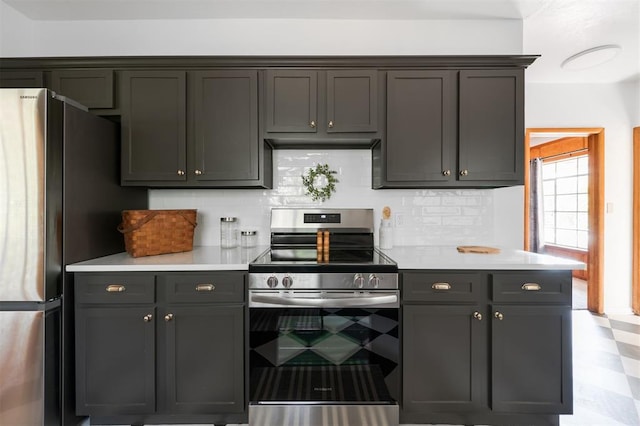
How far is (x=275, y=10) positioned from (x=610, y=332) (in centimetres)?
444

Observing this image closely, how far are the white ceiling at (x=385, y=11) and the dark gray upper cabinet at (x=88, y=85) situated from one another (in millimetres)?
609

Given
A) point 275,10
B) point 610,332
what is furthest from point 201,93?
point 610,332

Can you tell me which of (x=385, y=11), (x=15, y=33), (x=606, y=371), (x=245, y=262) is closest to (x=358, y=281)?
(x=245, y=262)

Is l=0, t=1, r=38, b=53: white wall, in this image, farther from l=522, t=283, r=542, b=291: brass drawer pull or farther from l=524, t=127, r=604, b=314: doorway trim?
l=524, t=127, r=604, b=314: doorway trim

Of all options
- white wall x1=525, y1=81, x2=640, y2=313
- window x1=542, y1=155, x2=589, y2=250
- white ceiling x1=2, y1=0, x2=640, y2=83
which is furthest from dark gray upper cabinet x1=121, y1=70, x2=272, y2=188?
window x1=542, y1=155, x2=589, y2=250

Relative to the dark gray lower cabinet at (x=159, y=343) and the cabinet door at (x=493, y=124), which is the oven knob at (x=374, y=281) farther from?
the cabinet door at (x=493, y=124)

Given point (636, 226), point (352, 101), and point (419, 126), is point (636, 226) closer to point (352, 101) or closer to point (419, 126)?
point (419, 126)

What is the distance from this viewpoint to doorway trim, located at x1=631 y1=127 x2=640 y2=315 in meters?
3.56

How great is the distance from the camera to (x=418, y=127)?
2104mm

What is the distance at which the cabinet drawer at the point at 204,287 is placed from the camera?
1701 millimetres

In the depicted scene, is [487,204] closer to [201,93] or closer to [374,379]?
[374,379]

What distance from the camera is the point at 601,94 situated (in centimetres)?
359

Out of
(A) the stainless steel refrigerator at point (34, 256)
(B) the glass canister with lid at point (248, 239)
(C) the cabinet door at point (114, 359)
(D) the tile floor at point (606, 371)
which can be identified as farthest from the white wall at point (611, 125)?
(A) the stainless steel refrigerator at point (34, 256)

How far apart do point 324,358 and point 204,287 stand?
31.0 inches
